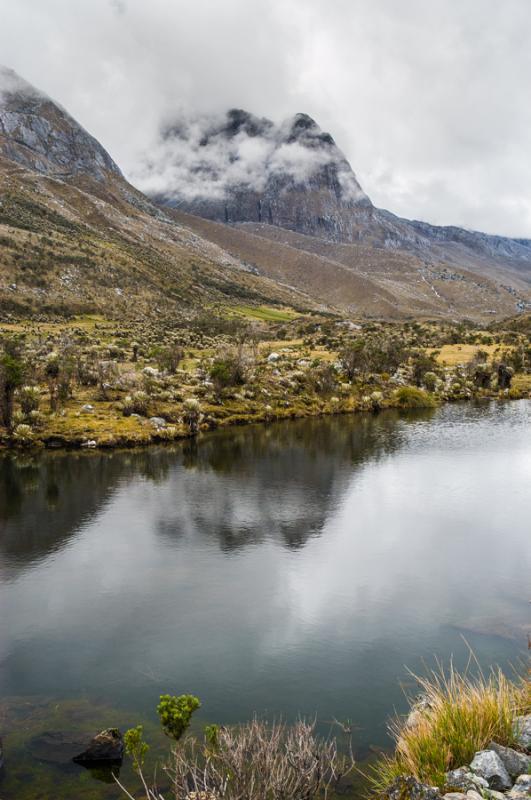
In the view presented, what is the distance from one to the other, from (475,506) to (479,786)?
948 inches

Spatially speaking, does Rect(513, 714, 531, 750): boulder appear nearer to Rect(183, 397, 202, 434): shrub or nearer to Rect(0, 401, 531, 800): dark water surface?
Rect(0, 401, 531, 800): dark water surface

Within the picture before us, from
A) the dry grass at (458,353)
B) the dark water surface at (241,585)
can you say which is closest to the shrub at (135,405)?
the dark water surface at (241,585)

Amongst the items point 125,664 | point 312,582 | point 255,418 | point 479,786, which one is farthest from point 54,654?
point 255,418

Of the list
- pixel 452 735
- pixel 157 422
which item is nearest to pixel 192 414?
pixel 157 422

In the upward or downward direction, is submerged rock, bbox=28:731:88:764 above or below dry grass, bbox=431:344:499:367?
below

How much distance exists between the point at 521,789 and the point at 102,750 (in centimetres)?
866

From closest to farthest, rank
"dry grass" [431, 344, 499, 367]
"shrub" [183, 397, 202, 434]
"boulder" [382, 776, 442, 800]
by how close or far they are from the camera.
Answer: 1. "boulder" [382, 776, 442, 800]
2. "shrub" [183, 397, 202, 434]
3. "dry grass" [431, 344, 499, 367]

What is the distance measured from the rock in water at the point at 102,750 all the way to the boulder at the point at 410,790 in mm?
6429

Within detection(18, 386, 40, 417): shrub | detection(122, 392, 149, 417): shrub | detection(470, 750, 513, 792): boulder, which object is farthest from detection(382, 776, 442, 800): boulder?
detection(122, 392, 149, 417): shrub

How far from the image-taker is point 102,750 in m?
12.3

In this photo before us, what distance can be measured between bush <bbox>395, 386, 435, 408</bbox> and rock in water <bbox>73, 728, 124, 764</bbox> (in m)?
53.1

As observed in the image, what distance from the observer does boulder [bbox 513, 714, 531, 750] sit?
356 inches

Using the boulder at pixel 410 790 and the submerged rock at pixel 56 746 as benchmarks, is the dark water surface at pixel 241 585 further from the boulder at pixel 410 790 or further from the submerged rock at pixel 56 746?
the boulder at pixel 410 790

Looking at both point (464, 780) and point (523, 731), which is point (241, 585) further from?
point (464, 780)
